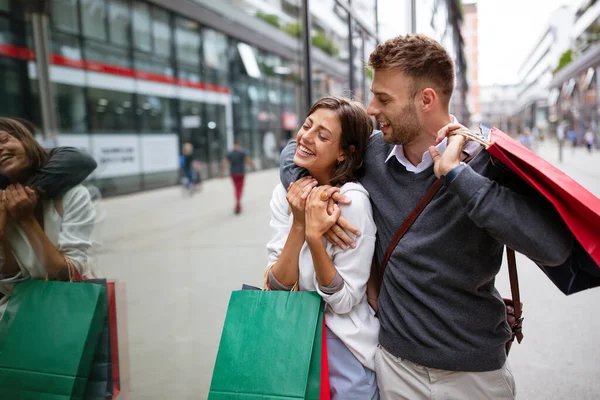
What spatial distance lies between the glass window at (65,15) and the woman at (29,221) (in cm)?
87

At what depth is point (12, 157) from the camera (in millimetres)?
1980

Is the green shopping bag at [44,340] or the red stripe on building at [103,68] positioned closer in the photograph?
the green shopping bag at [44,340]

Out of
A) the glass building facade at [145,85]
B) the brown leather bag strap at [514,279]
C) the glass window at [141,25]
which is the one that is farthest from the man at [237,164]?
the brown leather bag strap at [514,279]

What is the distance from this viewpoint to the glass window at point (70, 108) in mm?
2598

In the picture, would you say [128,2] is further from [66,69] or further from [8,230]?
[8,230]

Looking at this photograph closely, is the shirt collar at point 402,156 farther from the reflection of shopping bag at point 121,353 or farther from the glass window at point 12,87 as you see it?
the glass window at point 12,87

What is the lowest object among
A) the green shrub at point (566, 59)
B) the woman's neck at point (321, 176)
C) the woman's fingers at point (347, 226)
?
the woman's fingers at point (347, 226)

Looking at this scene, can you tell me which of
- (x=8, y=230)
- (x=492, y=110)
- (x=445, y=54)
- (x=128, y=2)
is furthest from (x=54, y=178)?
(x=492, y=110)

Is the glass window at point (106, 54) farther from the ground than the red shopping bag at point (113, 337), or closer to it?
farther from the ground

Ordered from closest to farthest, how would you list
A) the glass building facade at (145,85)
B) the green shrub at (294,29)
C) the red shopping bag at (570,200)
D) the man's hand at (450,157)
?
the red shopping bag at (570,200), the man's hand at (450,157), the glass building facade at (145,85), the green shrub at (294,29)

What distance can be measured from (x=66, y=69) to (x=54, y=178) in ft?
2.85

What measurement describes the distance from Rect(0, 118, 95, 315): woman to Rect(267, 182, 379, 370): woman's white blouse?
1.02m

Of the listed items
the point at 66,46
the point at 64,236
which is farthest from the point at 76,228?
the point at 66,46

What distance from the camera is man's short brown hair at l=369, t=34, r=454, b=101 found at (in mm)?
1546
